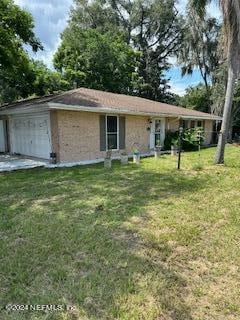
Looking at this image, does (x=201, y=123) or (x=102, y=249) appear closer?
(x=102, y=249)

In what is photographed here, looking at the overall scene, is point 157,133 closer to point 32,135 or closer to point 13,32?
point 32,135

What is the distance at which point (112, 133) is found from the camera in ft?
43.4

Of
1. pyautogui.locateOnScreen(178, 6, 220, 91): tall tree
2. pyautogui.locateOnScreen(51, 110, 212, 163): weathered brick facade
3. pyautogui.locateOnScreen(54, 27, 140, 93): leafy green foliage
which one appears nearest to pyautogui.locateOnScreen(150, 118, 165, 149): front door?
pyautogui.locateOnScreen(51, 110, 212, 163): weathered brick facade

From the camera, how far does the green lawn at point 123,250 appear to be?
2.83 metres

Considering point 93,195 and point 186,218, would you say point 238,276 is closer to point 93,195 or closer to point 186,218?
point 186,218

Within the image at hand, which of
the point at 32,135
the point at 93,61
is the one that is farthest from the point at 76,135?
the point at 93,61

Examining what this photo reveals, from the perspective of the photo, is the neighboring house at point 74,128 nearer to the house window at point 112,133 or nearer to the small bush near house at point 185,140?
the house window at point 112,133

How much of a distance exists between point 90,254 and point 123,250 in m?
0.45

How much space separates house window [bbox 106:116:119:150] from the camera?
1300cm

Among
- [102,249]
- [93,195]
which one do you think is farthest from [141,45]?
[102,249]


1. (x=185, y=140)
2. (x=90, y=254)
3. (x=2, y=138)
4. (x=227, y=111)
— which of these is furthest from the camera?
(x=185, y=140)

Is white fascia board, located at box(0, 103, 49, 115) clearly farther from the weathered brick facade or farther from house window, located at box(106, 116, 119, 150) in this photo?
house window, located at box(106, 116, 119, 150)

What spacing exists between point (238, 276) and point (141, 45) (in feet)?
110

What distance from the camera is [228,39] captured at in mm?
9555
